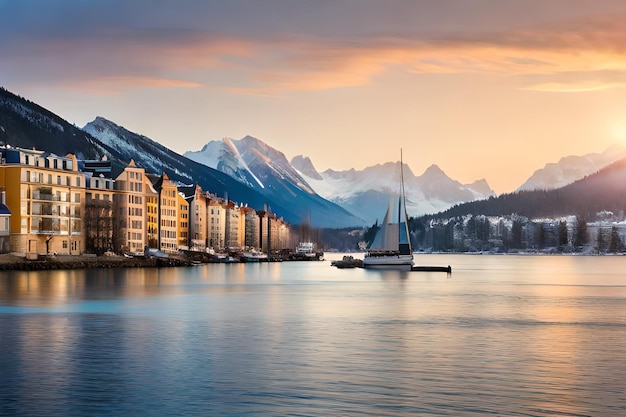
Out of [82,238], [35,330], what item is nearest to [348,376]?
[35,330]

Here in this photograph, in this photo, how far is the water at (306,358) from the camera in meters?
36.8

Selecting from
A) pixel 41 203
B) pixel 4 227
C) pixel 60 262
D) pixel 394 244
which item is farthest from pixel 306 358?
pixel 394 244

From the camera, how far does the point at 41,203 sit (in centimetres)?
18562

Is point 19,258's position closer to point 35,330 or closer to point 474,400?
point 35,330

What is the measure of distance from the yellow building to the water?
88.9 metres

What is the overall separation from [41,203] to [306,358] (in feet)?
478

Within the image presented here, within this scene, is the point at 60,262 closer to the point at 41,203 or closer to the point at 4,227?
the point at 4,227

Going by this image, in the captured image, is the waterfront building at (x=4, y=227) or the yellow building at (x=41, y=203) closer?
the waterfront building at (x=4, y=227)

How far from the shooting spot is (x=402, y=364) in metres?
47.3

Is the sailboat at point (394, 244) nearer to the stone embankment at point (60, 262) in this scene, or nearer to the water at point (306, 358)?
the stone embankment at point (60, 262)

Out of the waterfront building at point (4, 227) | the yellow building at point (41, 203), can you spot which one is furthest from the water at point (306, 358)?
the yellow building at point (41, 203)

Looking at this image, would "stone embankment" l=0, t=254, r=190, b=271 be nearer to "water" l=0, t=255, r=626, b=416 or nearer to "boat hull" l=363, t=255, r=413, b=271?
"boat hull" l=363, t=255, r=413, b=271

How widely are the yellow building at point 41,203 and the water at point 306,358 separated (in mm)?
88908

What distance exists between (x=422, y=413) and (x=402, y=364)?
41.0 ft
